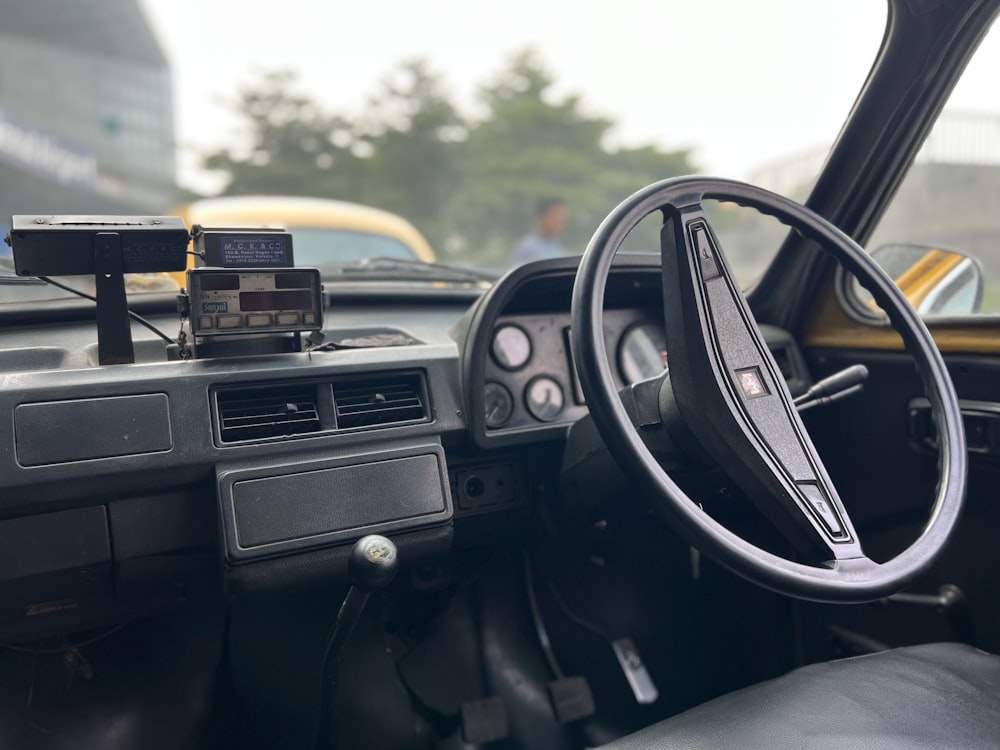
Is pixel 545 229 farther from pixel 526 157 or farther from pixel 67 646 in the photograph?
pixel 526 157

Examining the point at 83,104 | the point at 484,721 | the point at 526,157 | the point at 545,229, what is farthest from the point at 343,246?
the point at 83,104

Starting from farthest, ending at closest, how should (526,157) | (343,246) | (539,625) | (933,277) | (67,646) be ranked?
(526,157) < (343,246) < (539,625) < (933,277) < (67,646)

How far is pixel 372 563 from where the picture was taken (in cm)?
138

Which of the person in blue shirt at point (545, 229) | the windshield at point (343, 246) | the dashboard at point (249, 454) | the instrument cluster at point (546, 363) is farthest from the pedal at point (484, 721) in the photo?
the person in blue shirt at point (545, 229)

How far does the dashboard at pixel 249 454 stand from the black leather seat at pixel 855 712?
2.16 feet

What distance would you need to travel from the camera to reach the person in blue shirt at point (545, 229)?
376 centimetres

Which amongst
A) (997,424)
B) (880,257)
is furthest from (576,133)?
(997,424)

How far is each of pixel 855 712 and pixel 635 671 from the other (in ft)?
3.64

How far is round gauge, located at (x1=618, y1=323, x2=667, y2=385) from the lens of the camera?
200 cm

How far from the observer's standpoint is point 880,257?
215 centimetres

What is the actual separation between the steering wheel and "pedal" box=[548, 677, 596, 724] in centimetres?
111

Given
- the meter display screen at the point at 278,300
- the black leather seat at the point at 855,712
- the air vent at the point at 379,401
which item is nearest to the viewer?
the black leather seat at the point at 855,712

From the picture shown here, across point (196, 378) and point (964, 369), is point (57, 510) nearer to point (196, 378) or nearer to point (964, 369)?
point (196, 378)

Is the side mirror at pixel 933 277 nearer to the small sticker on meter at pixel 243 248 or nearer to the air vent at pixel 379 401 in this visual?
the air vent at pixel 379 401
